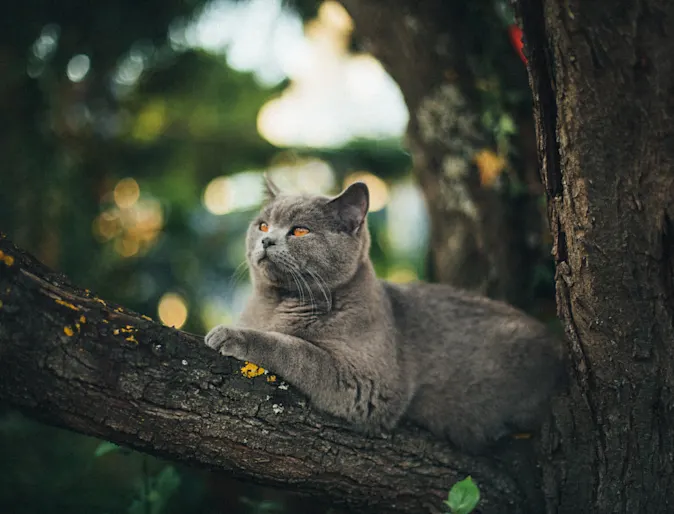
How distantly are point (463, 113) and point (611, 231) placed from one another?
167 cm

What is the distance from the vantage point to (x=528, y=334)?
286 centimetres

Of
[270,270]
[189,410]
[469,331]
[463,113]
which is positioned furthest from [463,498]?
[463,113]

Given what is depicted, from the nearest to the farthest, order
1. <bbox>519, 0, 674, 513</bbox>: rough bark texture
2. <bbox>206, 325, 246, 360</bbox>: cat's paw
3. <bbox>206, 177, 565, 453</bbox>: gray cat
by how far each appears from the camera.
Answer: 1. <bbox>519, 0, 674, 513</bbox>: rough bark texture
2. <bbox>206, 325, 246, 360</bbox>: cat's paw
3. <bbox>206, 177, 565, 453</bbox>: gray cat

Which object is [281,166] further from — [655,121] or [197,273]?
[655,121]

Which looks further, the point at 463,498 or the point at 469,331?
the point at 469,331

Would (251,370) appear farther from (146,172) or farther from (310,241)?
(146,172)

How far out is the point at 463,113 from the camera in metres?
3.43

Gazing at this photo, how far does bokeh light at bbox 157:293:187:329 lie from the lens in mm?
4645

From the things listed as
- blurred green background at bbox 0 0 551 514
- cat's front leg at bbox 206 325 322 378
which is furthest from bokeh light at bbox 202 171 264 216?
cat's front leg at bbox 206 325 322 378

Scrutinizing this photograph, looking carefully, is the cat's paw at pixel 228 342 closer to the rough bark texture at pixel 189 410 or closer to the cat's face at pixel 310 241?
the rough bark texture at pixel 189 410

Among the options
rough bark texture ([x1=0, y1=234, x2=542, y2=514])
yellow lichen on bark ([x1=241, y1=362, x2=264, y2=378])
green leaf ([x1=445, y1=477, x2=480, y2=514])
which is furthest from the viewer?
yellow lichen on bark ([x1=241, y1=362, x2=264, y2=378])

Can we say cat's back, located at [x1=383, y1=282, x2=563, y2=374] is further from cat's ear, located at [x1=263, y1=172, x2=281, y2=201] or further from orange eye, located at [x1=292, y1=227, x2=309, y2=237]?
cat's ear, located at [x1=263, y1=172, x2=281, y2=201]

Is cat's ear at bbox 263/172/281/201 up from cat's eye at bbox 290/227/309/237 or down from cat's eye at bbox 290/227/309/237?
up

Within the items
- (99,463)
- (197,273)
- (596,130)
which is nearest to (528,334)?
(596,130)
